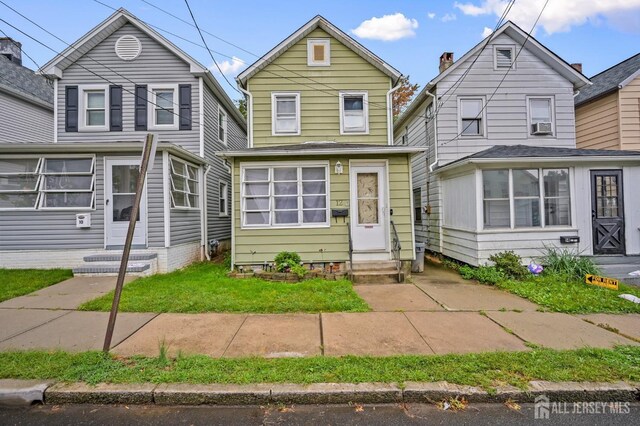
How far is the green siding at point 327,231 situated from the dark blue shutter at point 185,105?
11.5 ft

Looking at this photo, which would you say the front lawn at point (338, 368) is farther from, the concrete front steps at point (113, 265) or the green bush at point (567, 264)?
the green bush at point (567, 264)

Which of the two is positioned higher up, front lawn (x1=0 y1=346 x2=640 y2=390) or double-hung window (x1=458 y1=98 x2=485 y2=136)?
double-hung window (x1=458 y1=98 x2=485 y2=136)

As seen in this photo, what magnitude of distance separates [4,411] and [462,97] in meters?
11.6

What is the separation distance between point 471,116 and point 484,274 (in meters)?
5.40

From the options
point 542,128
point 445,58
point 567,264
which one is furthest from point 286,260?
point 445,58

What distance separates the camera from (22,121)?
12227 mm

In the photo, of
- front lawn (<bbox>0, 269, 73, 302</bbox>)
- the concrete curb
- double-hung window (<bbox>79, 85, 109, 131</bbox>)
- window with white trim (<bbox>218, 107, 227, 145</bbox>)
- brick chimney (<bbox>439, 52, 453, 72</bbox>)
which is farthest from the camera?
window with white trim (<bbox>218, 107, 227, 145</bbox>)

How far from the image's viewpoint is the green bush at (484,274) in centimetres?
683

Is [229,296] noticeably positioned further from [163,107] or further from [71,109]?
[71,109]

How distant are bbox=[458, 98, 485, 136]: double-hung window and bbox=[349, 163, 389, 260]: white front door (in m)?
3.97

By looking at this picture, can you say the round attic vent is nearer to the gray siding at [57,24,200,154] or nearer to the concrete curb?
the gray siding at [57,24,200,154]

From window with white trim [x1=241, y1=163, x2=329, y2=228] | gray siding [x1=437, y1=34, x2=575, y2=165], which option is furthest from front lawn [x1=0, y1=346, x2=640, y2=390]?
gray siding [x1=437, y1=34, x2=575, y2=165]

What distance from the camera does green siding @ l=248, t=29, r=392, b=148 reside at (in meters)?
9.09

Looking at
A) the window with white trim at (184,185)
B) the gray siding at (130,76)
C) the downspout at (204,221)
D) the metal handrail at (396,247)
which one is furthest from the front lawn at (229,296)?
the gray siding at (130,76)
